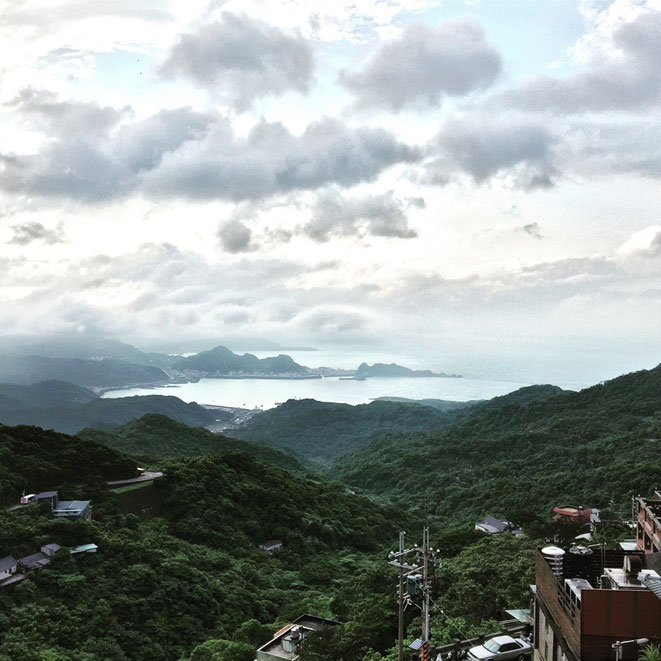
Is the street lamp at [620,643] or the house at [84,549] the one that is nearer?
the street lamp at [620,643]

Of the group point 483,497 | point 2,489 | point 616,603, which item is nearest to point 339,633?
point 616,603

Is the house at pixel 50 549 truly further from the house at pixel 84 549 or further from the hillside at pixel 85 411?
the hillside at pixel 85 411

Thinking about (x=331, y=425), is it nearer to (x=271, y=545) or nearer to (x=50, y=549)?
(x=271, y=545)

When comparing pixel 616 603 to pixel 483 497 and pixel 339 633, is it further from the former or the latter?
pixel 483 497

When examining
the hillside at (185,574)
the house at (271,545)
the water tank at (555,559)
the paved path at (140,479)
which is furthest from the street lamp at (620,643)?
the paved path at (140,479)

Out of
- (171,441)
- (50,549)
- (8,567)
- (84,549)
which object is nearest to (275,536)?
(84,549)

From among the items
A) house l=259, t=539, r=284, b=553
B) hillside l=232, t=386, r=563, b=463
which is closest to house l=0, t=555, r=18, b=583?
house l=259, t=539, r=284, b=553
